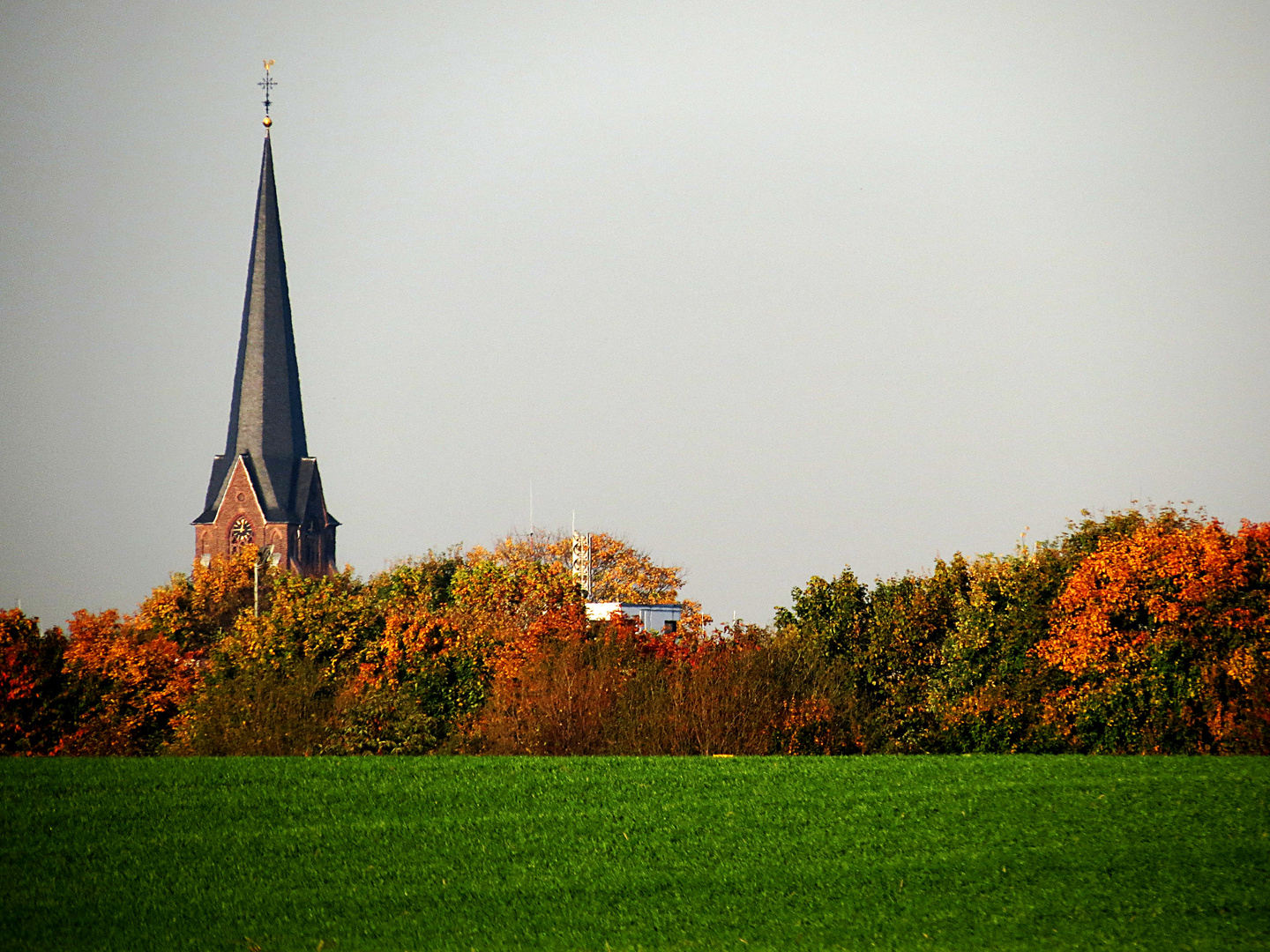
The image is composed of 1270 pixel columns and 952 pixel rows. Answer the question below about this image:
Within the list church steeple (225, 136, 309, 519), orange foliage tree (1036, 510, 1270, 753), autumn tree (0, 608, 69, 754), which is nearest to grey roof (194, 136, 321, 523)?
church steeple (225, 136, 309, 519)

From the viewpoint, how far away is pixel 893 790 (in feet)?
49.8

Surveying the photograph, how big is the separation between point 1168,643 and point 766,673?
790 centimetres

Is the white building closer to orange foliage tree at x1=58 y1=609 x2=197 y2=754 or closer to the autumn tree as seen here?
orange foliage tree at x1=58 y1=609 x2=197 y2=754

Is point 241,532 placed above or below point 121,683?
above

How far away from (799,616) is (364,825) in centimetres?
2074

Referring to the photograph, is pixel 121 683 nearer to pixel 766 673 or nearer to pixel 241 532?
pixel 766 673

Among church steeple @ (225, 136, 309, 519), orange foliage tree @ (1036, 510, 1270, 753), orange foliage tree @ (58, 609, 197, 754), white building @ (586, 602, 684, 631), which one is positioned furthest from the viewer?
church steeple @ (225, 136, 309, 519)

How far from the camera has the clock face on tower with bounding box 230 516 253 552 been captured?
89.3m

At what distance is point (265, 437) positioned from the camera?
3484 inches

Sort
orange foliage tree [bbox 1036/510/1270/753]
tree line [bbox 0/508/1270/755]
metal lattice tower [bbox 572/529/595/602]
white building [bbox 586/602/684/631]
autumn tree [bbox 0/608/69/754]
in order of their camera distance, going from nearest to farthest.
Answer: tree line [bbox 0/508/1270/755], orange foliage tree [bbox 1036/510/1270/753], autumn tree [bbox 0/608/69/754], white building [bbox 586/602/684/631], metal lattice tower [bbox 572/529/595/602]

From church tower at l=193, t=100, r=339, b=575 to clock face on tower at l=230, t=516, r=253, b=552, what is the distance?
6 centimetres

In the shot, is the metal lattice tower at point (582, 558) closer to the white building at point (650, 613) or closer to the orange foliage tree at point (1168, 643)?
the white building at point (650, 613)

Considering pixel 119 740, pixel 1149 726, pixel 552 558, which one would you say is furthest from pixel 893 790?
pixel 552 558

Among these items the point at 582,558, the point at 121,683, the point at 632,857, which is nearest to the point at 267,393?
the point at 582,558
